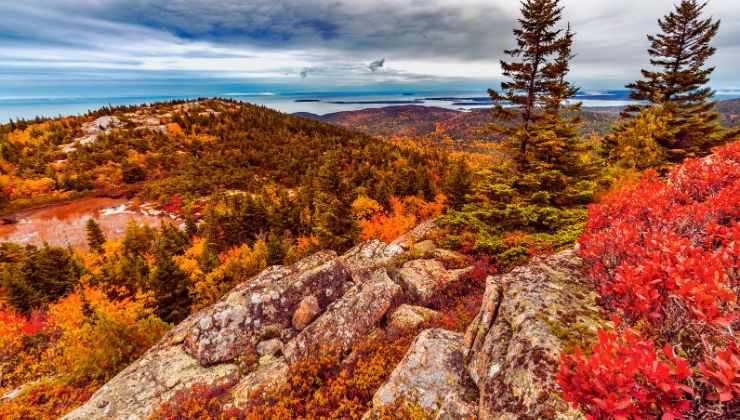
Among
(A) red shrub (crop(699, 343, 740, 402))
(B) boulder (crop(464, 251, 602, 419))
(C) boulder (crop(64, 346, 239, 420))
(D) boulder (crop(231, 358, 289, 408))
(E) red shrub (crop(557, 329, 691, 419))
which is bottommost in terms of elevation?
(C) boulder (crop(64, 346, 239, 420))

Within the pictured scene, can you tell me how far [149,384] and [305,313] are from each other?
6183 millimetres

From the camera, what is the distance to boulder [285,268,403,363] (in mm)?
9953

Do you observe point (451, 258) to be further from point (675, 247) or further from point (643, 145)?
point (643, 145)

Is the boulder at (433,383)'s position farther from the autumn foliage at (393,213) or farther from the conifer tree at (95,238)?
the conifer tree at (95,238)

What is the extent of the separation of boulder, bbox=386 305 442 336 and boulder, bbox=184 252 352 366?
3.82 meters

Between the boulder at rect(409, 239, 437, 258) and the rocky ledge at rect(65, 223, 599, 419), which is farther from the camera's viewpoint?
the boulder at rect(409, 239, 437, 258)

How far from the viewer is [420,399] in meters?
6.34

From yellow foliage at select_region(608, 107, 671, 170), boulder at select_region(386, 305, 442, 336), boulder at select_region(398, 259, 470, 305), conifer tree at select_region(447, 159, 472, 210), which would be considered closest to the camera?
boulder at select_region(386, 305, 442, 336)

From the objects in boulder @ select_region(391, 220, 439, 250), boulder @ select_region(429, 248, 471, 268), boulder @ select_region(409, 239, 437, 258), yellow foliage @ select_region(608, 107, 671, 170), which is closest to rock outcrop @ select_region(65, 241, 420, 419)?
boulder @ select_region(409, 239, 437, 258)

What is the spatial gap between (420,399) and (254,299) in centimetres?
910

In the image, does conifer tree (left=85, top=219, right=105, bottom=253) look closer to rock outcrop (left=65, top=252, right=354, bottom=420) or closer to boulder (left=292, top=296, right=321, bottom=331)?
rock outcrop (left=65, top=252, right=354, bottom=420)

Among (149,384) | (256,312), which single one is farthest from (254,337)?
(149,384)

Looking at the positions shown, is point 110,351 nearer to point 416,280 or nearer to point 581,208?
point 416,280

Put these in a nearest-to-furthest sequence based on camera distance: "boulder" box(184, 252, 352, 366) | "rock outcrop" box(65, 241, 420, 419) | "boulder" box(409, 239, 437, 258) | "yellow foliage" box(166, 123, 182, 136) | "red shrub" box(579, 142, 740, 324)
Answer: "red shrub" box(579, 142, 740, 324)
"rock outcrop" box(65, 241, 420, 419)
"boulder" box(184, 252, 352, 366)
"boulder" box(409, 239, 437, 258)
"yellow foliage" box(166, 123, 182, 136)
